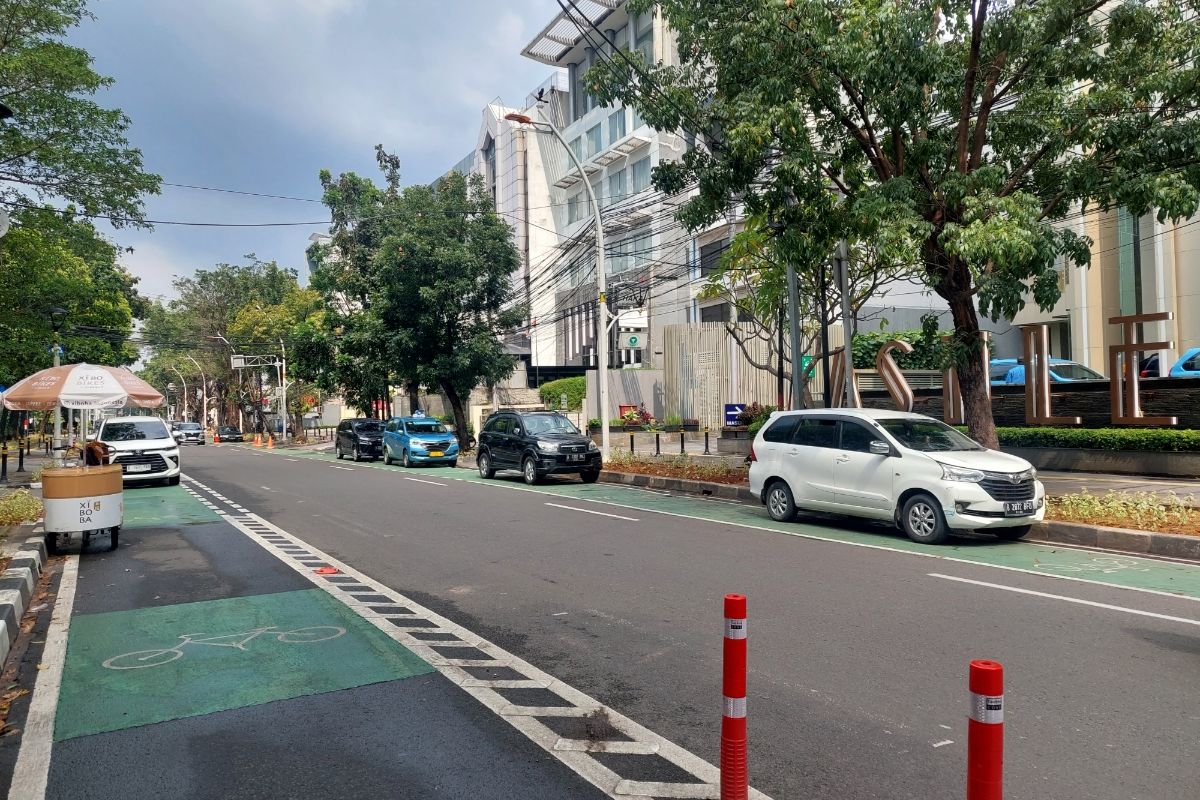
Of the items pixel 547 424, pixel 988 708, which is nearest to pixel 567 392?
pixel 547 424

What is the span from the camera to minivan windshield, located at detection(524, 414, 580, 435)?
792 inches

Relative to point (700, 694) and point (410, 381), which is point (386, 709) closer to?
point (700, 694)

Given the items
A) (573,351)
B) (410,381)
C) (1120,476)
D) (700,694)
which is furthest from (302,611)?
(573,351)

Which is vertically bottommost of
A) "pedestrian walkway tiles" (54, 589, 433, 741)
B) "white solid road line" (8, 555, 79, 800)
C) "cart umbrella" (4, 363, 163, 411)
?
"white solid road line" (8, 555, 79, 800)

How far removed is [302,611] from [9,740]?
9.07ft

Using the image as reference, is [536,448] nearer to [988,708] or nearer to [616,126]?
[988,708]

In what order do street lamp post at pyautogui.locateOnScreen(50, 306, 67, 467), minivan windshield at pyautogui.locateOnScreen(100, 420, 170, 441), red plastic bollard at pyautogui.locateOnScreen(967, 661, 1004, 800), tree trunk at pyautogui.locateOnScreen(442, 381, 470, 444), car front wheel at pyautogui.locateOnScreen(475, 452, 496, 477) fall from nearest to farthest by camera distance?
1. red plastic bollard at pyautogui.locateOnScreen(967, 661, 1004, 800)
2. minivan windshield at pyautogui.locateOnScreen(100, 420, 170, 441)
3. car front wheel at pyautogui.locateOnScreen(475, 452, 496, 477)
4. street lamp post at pyautogui.locateOnScreen(50, 306, 67, 467)
5. tree trunk at pyautogui.locateOnScreen(442, 381, 470, 444)

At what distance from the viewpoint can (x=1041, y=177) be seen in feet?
41.1

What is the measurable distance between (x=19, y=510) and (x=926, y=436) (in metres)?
13.3

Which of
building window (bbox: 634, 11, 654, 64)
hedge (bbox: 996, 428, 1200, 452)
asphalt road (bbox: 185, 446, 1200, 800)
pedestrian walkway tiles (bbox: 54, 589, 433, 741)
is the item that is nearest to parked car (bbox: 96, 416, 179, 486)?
asphalt road (bbox: 185, 446, 1200, 800)

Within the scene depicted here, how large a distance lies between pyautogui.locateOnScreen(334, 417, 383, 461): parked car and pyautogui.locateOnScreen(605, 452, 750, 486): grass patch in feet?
40.7

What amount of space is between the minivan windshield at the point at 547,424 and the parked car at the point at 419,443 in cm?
695

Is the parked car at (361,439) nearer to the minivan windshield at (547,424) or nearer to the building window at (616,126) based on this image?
the minivan windshield at (547,424)

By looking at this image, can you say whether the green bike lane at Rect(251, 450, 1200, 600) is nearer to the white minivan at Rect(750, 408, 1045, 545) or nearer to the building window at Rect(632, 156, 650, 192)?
the white minivan at Rect(750, 408, 1045, 545)
